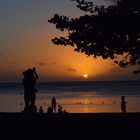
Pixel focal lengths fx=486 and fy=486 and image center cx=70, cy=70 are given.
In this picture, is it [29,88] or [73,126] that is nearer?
[73,126]

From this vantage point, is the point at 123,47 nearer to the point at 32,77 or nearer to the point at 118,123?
the point at 118,123

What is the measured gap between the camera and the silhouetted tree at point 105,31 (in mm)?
16750

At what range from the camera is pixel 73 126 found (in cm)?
1605

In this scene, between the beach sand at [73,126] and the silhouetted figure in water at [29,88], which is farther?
the silhouetted figure in water at [29,88]

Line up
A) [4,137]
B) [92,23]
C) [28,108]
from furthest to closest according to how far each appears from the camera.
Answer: [28,108] < [92,23] < [4,137]

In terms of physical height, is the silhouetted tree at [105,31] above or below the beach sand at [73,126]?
above

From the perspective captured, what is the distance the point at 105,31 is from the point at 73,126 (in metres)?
3.52

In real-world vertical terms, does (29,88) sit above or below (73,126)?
above

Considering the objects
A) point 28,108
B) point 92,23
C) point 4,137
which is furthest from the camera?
point 28,108

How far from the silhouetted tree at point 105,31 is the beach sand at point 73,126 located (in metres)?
2.29

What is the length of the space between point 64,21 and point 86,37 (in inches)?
38.2

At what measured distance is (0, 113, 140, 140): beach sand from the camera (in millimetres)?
14914

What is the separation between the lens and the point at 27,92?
21.0 metres

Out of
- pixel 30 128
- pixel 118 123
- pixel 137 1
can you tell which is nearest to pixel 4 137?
pixel 30 128
